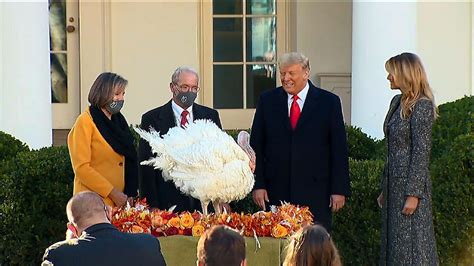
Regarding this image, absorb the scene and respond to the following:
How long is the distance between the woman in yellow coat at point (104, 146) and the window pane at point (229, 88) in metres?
4.94

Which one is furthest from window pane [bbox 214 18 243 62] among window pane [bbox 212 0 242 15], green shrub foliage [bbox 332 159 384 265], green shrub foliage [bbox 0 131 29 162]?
green shrub foliage [bbox 332 159 384 265]

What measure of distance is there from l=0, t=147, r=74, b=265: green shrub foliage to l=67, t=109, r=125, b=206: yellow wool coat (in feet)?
4.22

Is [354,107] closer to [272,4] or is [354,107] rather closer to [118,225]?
[272,4]

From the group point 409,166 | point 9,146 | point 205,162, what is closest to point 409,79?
point 409,166

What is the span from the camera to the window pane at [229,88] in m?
11.6

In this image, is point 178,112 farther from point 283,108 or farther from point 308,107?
point 308,107

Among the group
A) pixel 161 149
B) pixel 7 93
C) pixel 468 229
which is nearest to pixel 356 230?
pixel 468 229

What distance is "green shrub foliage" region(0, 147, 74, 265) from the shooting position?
774cm

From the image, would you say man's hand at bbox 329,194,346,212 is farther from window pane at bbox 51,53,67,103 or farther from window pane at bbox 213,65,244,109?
window pane at bbox 51,53,67,103

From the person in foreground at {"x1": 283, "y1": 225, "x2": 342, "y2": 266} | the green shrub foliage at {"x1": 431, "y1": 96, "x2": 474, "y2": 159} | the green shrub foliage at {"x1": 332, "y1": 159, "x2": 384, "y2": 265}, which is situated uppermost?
the green shrub foliage at {"x1": 431, "y1": 96, "x2": 474, "y2": 159}

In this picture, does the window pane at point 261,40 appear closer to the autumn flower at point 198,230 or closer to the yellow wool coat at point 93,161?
the yellow wool coat at point 93,161

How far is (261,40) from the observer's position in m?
11.7

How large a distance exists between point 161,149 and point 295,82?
122 cm

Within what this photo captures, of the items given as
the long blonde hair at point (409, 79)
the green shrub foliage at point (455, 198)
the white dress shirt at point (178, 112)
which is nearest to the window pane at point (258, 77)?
the green shrub foliage at point (455, 198)
